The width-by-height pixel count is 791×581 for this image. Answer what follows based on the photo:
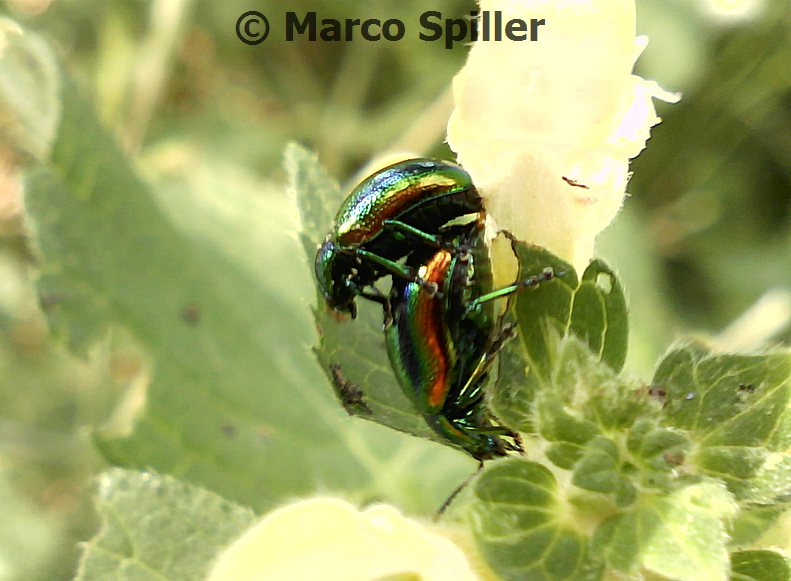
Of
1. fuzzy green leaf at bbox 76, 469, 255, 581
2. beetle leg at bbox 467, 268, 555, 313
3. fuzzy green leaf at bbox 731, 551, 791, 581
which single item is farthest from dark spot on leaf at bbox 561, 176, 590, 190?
fuzzy green leaf at bbox 76, 469, 255, 581

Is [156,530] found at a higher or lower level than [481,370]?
lower

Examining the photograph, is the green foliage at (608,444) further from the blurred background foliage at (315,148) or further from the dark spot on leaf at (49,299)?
the blurred background foliage at (315,148)

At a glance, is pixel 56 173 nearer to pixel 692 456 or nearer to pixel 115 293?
pixel 115 293

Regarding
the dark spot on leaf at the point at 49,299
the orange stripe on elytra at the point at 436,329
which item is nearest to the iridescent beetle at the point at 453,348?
the orange stripe on elytra at the point at 436,329

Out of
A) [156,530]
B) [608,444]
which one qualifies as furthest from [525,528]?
[156,530]

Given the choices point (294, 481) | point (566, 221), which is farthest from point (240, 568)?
point (294, 481)

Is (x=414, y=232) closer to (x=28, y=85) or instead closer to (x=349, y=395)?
(x=349, y=395)

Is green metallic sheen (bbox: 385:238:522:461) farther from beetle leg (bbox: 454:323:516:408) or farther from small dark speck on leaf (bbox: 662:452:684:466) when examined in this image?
small dark speck on leaf (bbox: 662:452:684:466)
